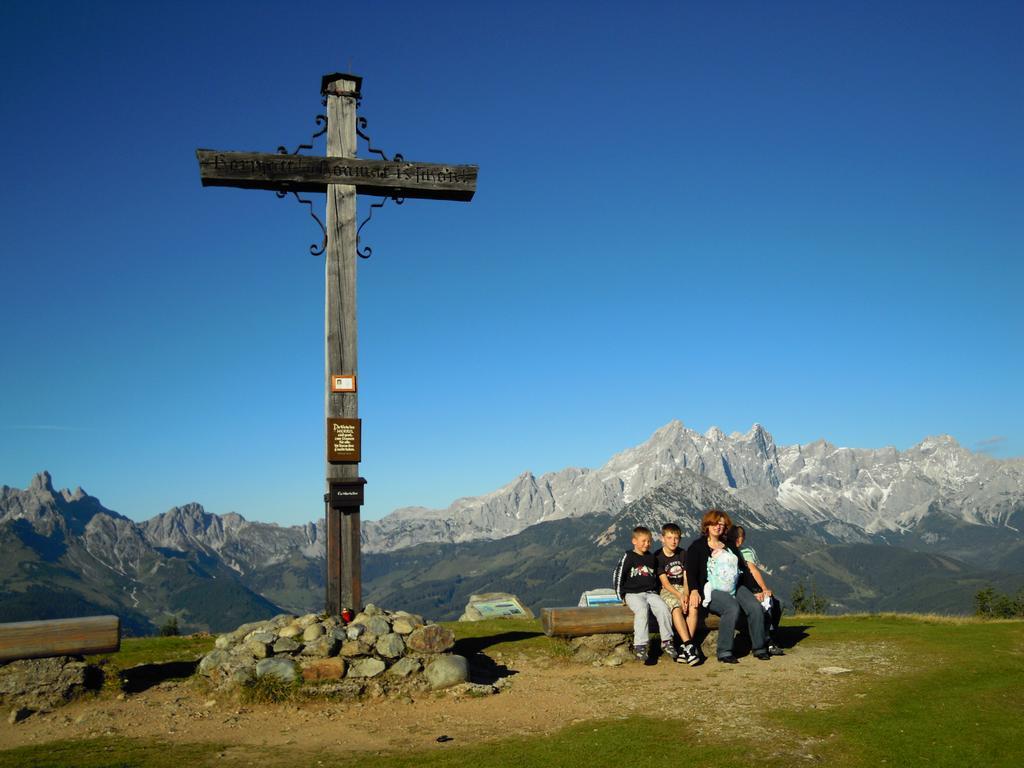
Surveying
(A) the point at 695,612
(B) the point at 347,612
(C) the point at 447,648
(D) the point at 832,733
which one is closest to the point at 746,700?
Answer: (D) the point at 832,733

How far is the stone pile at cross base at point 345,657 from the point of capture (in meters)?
12.4

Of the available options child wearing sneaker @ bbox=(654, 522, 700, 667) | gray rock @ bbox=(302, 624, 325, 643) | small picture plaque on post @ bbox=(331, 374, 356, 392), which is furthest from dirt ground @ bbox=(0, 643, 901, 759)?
small picture plaque on post @ bbox=(331, 374, 356, 392)

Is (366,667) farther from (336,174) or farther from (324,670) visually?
(336,174)

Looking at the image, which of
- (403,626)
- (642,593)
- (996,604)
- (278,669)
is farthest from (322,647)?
(996,604)

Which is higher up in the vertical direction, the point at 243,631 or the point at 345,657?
the point at 243,631

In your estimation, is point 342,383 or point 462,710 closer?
point 462,710

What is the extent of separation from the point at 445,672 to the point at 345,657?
5.43 feet

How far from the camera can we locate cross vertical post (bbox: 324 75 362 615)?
14.8 m

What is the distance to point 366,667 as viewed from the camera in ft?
41.7

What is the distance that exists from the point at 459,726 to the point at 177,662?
698 centimetres

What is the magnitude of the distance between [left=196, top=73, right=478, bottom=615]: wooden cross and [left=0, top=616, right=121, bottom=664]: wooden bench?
3689mm

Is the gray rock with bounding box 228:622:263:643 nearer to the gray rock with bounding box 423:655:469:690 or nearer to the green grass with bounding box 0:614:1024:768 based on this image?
the gray rock with bounding box 423:655:469:690

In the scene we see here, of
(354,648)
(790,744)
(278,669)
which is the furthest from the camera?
(354,648)

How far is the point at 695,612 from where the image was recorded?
14461 millimetres
